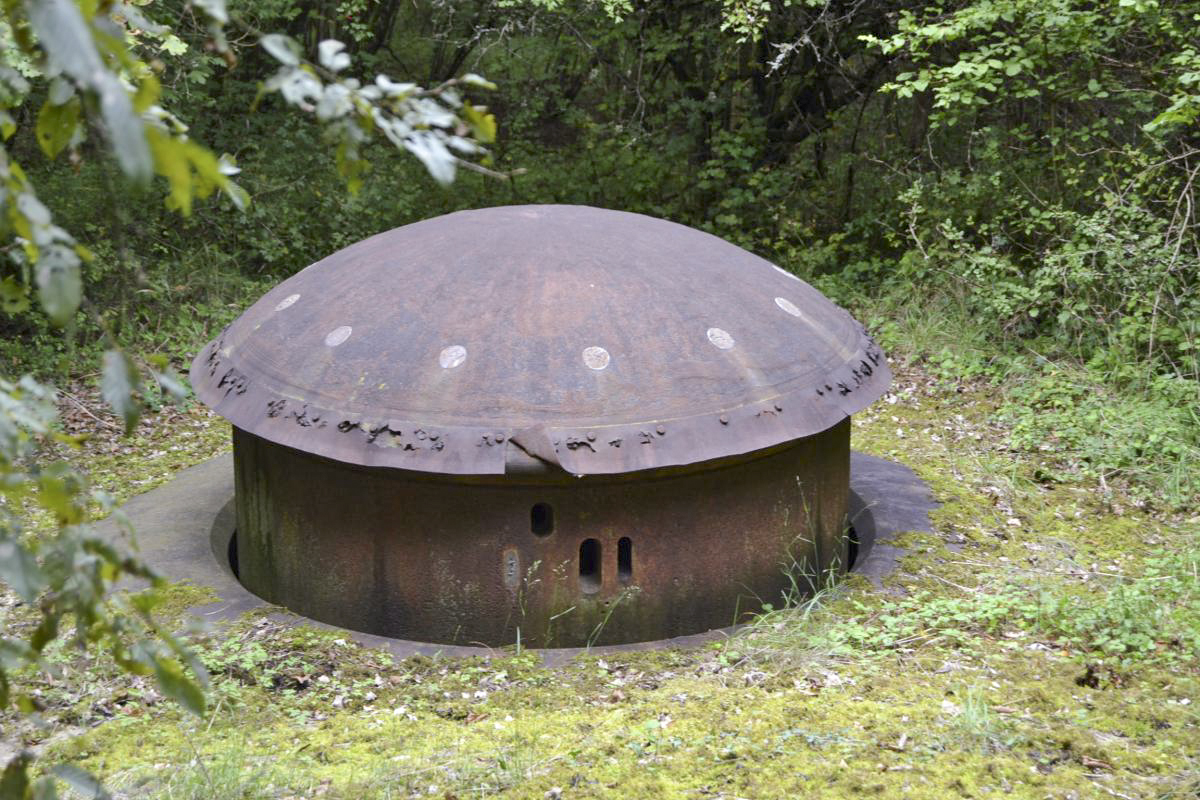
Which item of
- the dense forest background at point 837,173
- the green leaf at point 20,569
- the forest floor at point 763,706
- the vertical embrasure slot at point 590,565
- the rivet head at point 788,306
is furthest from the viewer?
the dense forest background at point 837,173

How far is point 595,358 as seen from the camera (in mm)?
4574

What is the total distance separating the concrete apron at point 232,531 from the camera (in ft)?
15.3

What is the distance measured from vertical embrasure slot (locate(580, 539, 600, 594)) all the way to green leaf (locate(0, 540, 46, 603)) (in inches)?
123

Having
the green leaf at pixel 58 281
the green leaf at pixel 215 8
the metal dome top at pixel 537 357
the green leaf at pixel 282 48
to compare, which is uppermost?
the green leaf at pixel 215 8

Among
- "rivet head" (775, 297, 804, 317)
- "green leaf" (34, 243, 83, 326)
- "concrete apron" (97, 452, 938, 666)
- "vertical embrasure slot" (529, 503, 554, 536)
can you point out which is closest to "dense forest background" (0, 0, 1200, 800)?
"green leaf" (34, 243, 83, 326)

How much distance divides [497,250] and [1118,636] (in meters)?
2.88

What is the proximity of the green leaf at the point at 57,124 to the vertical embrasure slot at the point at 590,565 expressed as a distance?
3.00m

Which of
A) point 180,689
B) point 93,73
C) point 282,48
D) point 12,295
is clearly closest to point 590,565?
point 12,295

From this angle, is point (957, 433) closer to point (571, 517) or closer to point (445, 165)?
point (571, 517)

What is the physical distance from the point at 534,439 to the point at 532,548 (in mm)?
501

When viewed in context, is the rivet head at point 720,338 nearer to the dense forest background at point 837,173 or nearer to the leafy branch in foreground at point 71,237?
the dense forest background at point 837,173

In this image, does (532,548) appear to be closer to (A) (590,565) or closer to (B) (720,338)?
(A) (590,565)

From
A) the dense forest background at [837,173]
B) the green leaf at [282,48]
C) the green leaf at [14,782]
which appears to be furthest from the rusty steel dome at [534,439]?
the green leaf at [282,48]

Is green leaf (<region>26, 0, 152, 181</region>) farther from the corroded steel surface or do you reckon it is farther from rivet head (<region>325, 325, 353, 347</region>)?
rivet head (<region>325, 325, 353, 347</region>)
